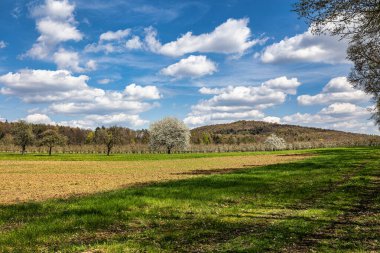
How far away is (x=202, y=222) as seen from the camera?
13336 millimetres

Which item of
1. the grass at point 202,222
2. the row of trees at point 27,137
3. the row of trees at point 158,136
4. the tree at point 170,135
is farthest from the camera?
the tree at point 170,135

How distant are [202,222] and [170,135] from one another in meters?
112

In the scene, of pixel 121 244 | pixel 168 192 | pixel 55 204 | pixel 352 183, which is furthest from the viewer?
pixel 352 183

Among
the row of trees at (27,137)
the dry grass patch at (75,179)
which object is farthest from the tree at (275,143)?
the dry grass patch at (75,179)

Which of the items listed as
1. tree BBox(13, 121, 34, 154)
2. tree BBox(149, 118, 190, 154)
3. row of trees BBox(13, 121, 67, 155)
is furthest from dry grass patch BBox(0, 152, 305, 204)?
tree BBox(13, 121, 34, 154)

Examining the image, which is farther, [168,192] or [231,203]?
[168,192]

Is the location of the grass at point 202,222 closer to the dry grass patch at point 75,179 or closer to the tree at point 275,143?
the dry grass patch at point 75,179

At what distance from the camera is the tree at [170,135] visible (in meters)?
125

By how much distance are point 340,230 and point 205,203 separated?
767 centimetres

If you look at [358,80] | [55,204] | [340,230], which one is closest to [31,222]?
[55,204]

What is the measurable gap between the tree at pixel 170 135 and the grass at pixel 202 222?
10367 centimetres

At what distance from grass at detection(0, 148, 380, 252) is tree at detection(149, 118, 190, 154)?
104 meters

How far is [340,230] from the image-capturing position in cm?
1159

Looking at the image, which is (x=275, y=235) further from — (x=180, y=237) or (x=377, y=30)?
(x=377, y=30)
